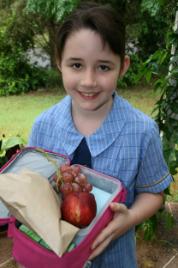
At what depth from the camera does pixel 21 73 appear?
27.3 ft

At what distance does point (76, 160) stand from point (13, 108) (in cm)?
579

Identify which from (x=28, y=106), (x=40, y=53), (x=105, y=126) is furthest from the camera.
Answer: (x=40, y=53)

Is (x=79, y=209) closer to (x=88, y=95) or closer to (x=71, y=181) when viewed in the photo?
(x=71, y=181)

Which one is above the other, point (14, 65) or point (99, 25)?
point (99, 25)

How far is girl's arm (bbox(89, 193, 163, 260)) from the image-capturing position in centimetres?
106

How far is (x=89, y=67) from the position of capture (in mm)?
1189

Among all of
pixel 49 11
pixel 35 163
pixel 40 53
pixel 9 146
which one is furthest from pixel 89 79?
pixel 40 53

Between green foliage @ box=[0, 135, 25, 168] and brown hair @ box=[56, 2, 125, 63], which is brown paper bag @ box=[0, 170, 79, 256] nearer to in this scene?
brown hair @ box=[56, 2, 125, 63]

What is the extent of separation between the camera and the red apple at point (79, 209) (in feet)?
3.16

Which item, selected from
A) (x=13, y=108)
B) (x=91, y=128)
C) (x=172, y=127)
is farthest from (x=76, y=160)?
(x=13, y=108)

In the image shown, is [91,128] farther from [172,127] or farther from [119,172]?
[172,127]

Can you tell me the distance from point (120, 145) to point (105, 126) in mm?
91

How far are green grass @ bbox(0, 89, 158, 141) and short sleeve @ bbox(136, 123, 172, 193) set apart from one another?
4067 mm

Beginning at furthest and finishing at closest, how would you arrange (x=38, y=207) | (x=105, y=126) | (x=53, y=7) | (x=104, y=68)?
(x=53, y=7), (x=105, y=126), (x=104, y=68), (x=38, y=207)
